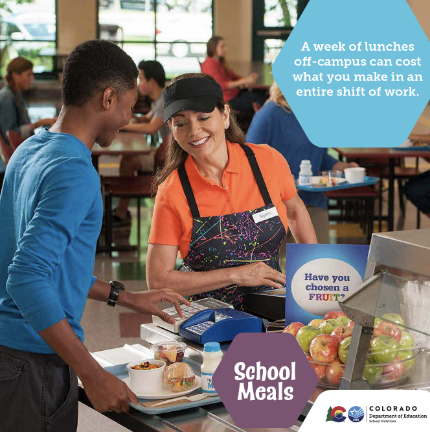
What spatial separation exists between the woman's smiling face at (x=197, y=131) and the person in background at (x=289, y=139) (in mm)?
2008

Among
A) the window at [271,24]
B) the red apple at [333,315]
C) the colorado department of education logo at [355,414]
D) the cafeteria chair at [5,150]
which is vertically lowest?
the cafeteria chair at [5,150]

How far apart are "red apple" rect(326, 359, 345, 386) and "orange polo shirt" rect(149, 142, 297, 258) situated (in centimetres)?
90

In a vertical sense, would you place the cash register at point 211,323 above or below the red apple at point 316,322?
below

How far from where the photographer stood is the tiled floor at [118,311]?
346 cm

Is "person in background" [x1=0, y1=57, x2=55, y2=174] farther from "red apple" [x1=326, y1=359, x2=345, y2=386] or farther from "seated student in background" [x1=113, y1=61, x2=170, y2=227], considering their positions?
"red apple" [x1=326, y1=359, x2=345, y2=386]

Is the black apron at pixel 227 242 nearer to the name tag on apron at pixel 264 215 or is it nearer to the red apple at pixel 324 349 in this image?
the name tag on apron at pixel 264 215

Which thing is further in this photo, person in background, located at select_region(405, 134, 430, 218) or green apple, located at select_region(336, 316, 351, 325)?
person in background, located at select_region(405, 134, 430, 218)

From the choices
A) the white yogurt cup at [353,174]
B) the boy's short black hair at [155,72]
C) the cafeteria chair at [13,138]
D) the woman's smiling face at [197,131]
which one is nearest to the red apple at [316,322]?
the woman's smiling face at [197,131]

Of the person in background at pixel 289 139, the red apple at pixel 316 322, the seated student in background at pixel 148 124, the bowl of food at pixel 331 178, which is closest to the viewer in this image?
the red apple at pixel 316 322

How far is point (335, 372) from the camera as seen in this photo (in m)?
1.63

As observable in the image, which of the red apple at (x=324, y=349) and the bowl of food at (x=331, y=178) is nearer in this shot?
the red apple at (x=324, y=349)

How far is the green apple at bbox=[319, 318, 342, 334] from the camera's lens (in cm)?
177

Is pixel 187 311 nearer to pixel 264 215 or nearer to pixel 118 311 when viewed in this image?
pixel 264 215

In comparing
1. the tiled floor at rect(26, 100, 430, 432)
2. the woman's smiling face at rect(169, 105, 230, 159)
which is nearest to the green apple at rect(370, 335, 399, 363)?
the woman's smiling face at rect(169, 105, 230, 159)
